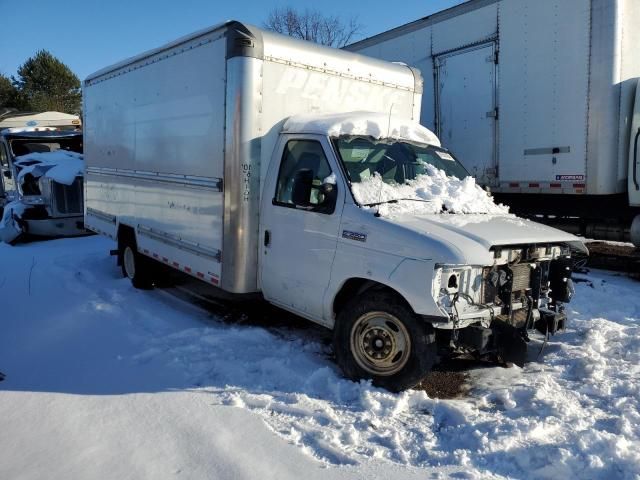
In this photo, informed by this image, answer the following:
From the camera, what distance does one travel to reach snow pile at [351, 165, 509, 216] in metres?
4.63

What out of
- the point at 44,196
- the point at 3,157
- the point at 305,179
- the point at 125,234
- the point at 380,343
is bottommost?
the point at 380,343

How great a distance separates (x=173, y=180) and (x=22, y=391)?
9.90 ft

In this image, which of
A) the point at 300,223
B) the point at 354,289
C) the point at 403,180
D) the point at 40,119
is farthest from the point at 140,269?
the point at 40,119

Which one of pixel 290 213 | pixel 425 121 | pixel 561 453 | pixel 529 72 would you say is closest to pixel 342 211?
pixel 290 213

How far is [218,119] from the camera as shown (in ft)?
18.4

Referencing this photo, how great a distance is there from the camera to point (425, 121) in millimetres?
10336

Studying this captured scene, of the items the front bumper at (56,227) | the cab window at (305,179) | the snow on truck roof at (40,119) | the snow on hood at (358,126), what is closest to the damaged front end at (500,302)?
the cab window at (305,179)

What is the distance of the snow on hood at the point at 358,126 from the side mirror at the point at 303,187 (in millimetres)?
479

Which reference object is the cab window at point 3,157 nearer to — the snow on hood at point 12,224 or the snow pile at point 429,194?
the snow on hood at point 12,224

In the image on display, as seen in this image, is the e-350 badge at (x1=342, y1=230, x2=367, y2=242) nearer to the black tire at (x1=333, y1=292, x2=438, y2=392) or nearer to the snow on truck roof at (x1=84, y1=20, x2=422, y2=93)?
the black tire at (x1=333, y1=292, x2=438, y2=392)

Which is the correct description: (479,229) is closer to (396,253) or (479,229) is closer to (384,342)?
(396,253)

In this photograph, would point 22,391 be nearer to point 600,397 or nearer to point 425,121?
point 600,397

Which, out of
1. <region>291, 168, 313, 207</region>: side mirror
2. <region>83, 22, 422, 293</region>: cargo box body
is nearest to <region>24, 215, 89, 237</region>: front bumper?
<region>83, 22, 422, 293</region>: cargo box body

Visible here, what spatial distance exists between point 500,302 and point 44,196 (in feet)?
35.8
